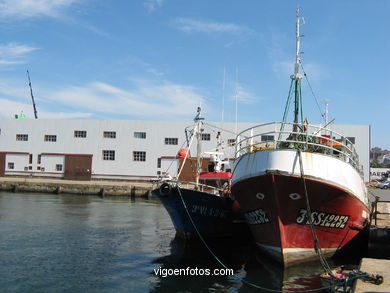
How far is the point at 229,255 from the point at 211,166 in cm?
715

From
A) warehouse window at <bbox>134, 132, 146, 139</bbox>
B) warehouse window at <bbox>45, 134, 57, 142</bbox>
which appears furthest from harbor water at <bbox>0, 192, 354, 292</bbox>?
warehouse window at <bbox>45, 134, 57, 142</bbox>

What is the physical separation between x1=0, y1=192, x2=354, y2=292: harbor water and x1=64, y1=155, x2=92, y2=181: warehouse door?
28338 mm

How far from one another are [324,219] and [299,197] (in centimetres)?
146

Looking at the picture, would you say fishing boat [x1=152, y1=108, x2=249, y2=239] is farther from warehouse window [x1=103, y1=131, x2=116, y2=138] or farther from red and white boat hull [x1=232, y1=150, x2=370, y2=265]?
warehouse window [x1=103, y1=131, x2=116, y2=138]

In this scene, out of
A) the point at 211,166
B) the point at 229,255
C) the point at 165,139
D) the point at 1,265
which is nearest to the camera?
the point at 1,265

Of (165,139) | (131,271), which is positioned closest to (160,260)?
(131,271)

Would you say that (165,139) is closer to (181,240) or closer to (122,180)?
(122,180)

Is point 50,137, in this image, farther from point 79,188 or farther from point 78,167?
point 79,188

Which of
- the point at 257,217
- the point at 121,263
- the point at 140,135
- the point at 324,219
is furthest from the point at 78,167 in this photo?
the point at 324,219

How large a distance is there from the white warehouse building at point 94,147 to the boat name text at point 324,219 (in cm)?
3267

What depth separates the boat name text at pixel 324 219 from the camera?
12.1 meters

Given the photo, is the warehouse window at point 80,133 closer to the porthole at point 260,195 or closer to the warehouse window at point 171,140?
the warehouse window at point 171,140

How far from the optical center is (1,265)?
11.9m

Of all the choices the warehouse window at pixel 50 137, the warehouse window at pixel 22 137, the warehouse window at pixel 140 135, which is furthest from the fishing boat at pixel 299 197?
the warehouse window at pixel 22 137
